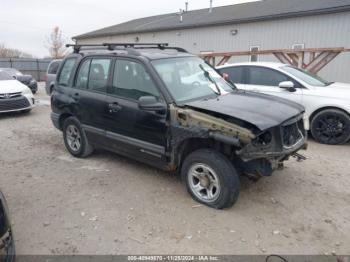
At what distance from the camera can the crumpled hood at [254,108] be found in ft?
11.6

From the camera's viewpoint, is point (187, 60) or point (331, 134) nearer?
point (187, 60)

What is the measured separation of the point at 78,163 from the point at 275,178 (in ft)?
10.8

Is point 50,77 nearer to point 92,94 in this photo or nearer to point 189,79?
point 92,94

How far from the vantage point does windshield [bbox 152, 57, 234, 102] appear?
425cm

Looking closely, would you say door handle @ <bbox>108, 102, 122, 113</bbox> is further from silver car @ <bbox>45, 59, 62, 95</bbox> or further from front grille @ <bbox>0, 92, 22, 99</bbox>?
silver car @ <bbox>45, 59, 62, 95</bbox>

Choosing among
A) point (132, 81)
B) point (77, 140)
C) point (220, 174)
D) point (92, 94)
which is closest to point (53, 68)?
point (77, 140)

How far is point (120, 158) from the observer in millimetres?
5703

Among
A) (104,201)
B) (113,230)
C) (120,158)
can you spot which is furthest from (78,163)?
(113,230)

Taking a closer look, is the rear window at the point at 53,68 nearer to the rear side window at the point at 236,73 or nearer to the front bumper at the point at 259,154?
the rear side window at the point at 236,73

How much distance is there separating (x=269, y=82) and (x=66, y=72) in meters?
4.43

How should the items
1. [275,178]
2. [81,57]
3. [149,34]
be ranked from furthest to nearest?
[149,34] → [81,57] → [275,178]

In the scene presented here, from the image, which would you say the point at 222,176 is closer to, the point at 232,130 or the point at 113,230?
the point at 232,130

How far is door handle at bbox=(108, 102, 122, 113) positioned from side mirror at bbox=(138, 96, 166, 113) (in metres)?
0.67

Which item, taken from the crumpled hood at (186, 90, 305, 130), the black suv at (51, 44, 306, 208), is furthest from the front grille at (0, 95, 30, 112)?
the crumpled hood at (186, 90, 305, 130)
